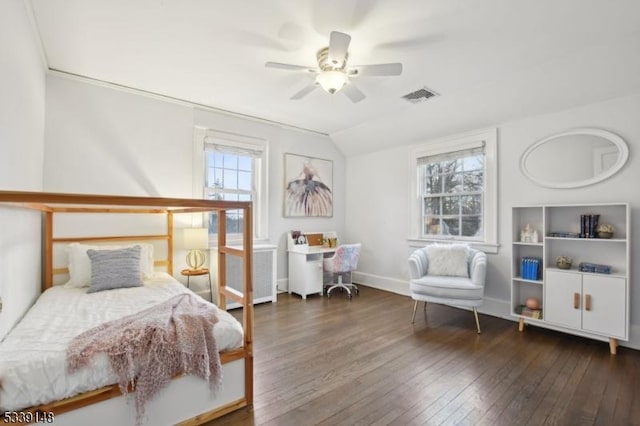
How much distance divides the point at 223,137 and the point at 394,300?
3284 millimetres

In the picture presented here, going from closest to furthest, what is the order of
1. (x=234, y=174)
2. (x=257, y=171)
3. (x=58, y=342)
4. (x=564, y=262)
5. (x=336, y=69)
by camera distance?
(x=58, y=342) → (x=336, y=69) → (x=564, y=262) → (x=234, y=174) → (x=257, y=171)

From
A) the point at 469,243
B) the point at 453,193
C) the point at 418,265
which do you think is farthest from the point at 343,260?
the point at 453,193

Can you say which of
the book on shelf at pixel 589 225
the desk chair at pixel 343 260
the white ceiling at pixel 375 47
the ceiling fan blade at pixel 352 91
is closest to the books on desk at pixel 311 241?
the desk chair at pixel 343 260

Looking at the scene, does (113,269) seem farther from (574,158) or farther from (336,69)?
(574,158)

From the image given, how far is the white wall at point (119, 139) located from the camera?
10.2ft

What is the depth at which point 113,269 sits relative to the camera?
282 centimetres

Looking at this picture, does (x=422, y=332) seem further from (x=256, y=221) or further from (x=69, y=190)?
(x=69, y=190)

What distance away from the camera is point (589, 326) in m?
2.79

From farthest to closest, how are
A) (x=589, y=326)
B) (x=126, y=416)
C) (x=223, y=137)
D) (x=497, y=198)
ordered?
1. (x=223, y=137)
2. (x=497, y=198)
3. (x=589, y=326)
4. (x=126, y=416)

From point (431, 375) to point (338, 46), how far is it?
2513 mm

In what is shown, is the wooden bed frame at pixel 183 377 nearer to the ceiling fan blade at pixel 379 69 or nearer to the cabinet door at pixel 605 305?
the ceiling fan blade at pixel 379 69

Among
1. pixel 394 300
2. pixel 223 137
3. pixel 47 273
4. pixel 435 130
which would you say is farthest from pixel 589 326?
pixel 47 273

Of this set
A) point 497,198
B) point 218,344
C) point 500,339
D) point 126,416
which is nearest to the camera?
point 126,416

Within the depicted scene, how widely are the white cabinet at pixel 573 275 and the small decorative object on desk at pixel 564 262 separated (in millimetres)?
80
